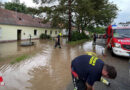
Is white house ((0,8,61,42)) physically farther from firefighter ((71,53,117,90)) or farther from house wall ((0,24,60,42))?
firefighter ((71,53,117,90))

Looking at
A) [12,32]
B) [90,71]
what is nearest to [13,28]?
[12,32]

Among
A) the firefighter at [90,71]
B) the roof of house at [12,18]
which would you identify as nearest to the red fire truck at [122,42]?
the firefighter at [90,71]

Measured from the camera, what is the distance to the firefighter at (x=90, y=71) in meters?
1.85

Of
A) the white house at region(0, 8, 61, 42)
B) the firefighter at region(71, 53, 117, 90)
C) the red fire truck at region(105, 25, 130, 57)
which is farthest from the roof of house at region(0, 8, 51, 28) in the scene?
the firefighter at region(71, 53, 117, 90)

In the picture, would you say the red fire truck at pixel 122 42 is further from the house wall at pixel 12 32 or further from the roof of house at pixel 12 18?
the roof of house at pixel 12 18

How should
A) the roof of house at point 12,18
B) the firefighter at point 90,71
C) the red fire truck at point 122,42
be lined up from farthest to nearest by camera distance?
the roof of house at point 12,18, the red fire truck at point 122,42, the firefighter at point 90,71

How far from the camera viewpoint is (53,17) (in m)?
14.8

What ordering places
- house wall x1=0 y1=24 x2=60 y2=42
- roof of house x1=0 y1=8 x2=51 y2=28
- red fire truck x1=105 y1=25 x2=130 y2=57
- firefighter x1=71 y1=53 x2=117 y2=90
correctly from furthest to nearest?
roof of house x1=0 y1=8 x2=51 y2=28 < house wall x1=0 y1=24 x2=60 y2=42 < red fire truck x1=105 y1=25 x2=130 y2=57 < firefighter x1=71 y1=53 x2=117 y2=90

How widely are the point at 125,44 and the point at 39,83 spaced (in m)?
5.91

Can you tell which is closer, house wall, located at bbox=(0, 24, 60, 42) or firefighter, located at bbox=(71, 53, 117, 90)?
firefighter, located at bbox=(71, 53, 117, 90)

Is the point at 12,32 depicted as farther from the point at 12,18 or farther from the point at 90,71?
→ the point at 90,71

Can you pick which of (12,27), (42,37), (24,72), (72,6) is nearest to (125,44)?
(24,72)

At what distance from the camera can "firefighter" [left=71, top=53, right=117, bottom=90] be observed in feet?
6.07

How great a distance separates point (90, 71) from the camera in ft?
6.34
